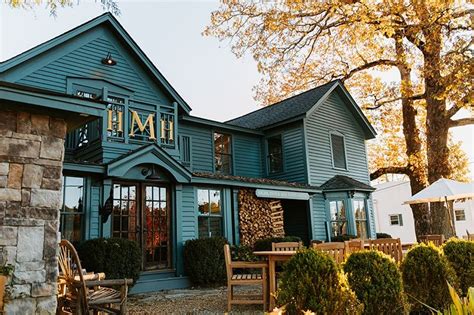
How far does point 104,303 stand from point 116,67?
7.71 meters

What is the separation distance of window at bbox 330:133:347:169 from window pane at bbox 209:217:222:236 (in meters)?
5.82

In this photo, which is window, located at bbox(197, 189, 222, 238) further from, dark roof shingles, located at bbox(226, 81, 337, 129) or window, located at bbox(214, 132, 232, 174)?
dark roof shingles, located at bbox(226, 81, 337, 129)

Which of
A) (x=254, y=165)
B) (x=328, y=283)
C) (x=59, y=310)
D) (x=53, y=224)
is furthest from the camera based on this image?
(x=254, y=165)

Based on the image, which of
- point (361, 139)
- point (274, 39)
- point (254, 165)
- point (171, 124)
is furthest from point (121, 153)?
point (361, 139)

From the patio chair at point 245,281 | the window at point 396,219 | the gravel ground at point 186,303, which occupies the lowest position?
the gravel ground at point 186,303

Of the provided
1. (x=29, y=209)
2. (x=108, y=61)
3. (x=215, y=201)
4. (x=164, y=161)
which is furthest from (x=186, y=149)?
(x=29, y=209)

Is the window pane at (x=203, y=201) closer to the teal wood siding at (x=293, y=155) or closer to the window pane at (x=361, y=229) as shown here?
the teal wood siding at (x=293, y=155)

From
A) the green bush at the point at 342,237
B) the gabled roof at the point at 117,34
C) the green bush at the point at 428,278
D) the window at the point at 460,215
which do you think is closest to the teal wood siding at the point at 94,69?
the gabled roof at the point at 117,34

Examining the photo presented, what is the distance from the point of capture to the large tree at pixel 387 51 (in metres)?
10.7

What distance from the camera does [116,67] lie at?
10.2 meters

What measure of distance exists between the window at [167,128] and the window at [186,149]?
5.29 feet

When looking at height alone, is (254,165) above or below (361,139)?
below

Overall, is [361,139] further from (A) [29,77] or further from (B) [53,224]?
(B) [53,224]

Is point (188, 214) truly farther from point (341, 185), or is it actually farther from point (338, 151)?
point (338, 151)
